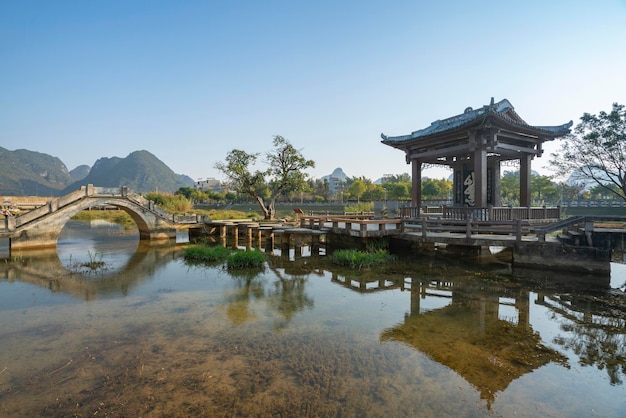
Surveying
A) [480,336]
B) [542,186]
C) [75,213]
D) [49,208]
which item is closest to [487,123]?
[480,336]

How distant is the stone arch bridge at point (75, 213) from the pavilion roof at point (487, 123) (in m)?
15.5

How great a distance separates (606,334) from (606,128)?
22486mm

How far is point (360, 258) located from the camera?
12.4 metres

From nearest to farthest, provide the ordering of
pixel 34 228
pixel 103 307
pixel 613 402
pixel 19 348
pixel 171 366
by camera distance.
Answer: pixel 613 402, pixel 171 366, pixel 19 348, pixel 103 307, pixel 34 228

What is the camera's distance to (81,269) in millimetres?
12500

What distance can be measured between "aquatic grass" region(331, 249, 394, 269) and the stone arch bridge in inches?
525

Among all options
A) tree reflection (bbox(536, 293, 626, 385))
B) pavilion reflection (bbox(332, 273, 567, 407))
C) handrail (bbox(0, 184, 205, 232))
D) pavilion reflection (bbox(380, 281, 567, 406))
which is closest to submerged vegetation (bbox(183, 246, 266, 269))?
Answer: pavilion reflection (bbox(332, 273, 567, 407))

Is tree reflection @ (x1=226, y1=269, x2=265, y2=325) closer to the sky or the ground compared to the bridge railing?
closer to the ground

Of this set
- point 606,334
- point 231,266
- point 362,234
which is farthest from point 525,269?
point 231,266

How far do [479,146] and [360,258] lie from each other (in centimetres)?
709

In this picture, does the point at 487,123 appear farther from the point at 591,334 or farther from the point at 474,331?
the point at 474,331

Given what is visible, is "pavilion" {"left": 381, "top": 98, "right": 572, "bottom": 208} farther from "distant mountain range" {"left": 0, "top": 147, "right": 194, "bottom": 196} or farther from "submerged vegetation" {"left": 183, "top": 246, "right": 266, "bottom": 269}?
"distant mountain range" {"left": 0, "top": 147, "right": 194, "bottom": 196}

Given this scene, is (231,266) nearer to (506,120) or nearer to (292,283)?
(292,283)

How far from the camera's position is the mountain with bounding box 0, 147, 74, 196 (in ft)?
397
